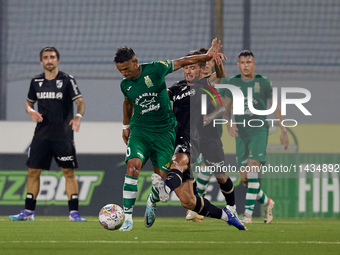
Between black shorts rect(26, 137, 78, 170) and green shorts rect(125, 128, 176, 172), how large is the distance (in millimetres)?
2121

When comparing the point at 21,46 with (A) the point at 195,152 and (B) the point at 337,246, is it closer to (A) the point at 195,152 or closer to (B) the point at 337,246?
(A) the point at 195,152

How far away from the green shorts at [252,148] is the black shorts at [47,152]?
218 centimetres

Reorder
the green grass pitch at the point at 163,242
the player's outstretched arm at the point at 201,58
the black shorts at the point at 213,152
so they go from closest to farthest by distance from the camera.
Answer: the green grass pitch at the point at 163,242 < the player's outstretched arm at the point at 201,58 < the black shorts at the point at 213,152

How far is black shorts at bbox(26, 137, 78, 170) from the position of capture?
786cm

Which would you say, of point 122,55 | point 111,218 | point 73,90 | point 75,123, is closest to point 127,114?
point 122,55

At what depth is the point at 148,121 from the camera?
5945 mm

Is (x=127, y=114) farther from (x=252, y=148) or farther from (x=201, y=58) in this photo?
(x=252, y=148)

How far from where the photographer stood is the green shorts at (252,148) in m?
7.75

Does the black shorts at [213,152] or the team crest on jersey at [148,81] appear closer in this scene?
the team crest on jersey at [148,81]

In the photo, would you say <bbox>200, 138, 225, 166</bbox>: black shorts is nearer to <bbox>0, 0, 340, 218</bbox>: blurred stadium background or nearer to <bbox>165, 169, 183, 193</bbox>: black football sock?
<bbox>165, 169, 183, 193</bbox>: black football sock

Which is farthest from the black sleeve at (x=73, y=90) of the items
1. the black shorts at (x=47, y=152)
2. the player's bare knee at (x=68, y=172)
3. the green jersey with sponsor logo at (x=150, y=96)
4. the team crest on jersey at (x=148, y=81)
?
the team crest on jersey at (x=148, y=81)

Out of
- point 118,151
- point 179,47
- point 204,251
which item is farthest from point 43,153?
point 179,47

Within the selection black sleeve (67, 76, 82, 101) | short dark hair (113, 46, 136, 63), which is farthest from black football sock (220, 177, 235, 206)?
short dark hair (113, 46, 136, 63)

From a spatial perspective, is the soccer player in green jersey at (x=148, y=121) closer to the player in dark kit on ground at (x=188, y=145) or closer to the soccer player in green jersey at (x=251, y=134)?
the player in dark kit on ground at (x=188, y=145)
